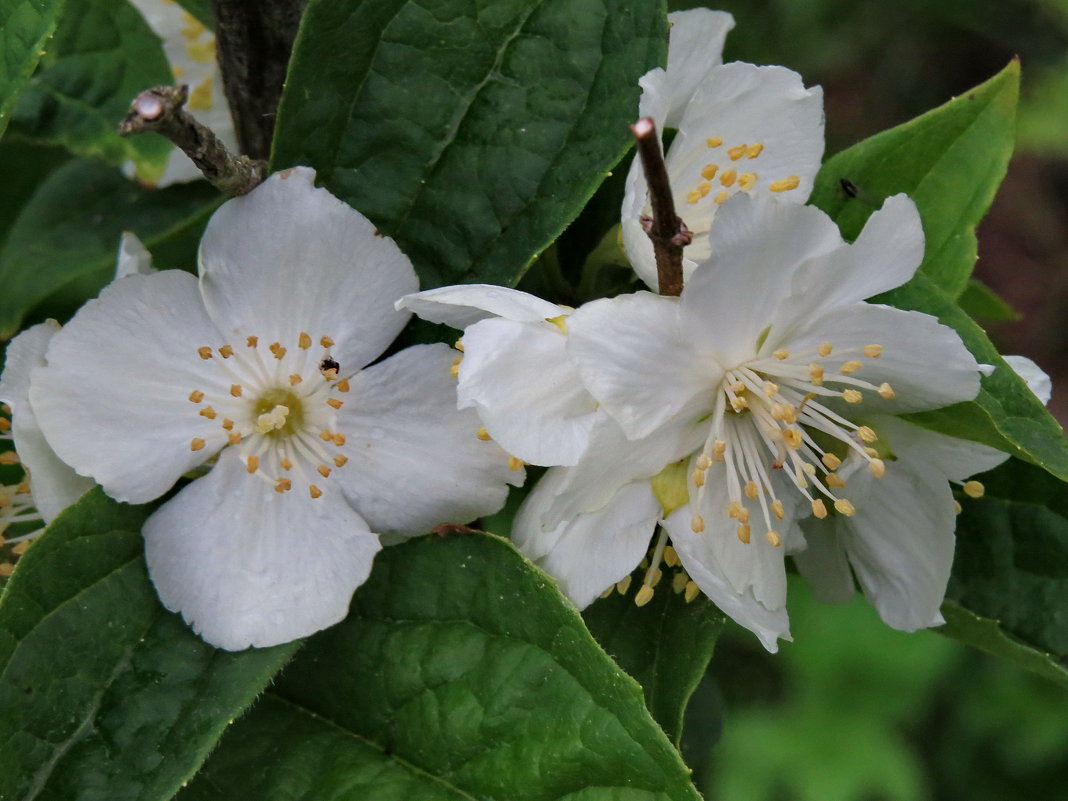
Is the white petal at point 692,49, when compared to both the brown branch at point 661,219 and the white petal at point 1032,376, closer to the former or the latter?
the brown branch at point 661,219

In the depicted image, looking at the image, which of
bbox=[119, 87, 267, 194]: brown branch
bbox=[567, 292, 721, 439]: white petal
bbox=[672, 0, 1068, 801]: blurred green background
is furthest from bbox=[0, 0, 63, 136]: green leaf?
bbox=[672, 0, 1068, 801]: blurred green background

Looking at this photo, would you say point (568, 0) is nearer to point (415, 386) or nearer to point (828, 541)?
point (415, 386)

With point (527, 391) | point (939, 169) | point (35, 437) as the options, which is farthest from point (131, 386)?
point (939, 169)

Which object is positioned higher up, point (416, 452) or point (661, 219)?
point (661, 219)

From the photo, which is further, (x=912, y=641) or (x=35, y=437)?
(x=912, y=641)

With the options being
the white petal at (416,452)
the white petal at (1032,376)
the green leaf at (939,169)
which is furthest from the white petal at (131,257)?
the white petal at (1032,376)

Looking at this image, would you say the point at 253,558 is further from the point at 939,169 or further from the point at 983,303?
the point at 983,303

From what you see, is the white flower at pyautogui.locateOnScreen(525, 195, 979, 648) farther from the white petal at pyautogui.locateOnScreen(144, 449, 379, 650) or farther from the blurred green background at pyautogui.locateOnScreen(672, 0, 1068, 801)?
the blurred green background at pyautogui.locateOnScreen(672, 0, 1068, 801)

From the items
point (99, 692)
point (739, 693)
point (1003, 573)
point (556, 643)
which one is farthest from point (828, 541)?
point (739, 693)
